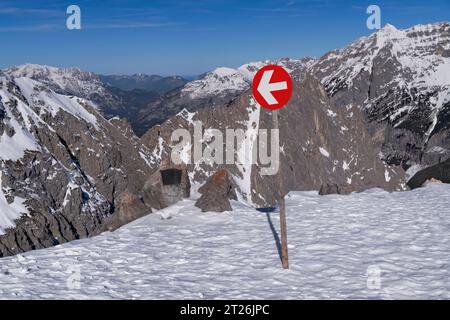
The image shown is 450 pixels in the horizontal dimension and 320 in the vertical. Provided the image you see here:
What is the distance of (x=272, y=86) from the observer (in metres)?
12.9

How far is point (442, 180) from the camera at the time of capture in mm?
32562

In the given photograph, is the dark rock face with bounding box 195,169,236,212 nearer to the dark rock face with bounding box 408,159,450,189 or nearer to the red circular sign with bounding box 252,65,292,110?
the red circular sign with bounding box 252,65,292,110

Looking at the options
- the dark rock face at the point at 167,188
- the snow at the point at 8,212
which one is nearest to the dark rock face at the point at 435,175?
the dark rock face at the point at 167,188

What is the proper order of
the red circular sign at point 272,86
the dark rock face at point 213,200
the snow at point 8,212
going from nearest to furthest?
1. the red circular sign at point 272,86
2. the dark rock face at point 213,200
3. the snow at point 8,212

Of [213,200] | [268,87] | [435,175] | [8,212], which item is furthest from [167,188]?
[8,212]

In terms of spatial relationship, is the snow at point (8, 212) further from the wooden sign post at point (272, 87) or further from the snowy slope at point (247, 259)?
the wooden sign post at point (272, 87)

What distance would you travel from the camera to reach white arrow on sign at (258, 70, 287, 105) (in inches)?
505

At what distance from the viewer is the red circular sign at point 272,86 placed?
12.8m

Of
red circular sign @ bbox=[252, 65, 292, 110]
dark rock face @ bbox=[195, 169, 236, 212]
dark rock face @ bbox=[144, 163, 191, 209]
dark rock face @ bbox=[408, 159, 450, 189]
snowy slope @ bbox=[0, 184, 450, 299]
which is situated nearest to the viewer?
snowy slope @ bbox=[0, 184, 450, 299]

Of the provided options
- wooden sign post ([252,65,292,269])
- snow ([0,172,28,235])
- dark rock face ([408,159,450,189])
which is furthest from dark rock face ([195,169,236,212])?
snow ([0,172,28,235])

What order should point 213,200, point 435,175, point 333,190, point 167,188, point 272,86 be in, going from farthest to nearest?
1. point 435,175
2. point 333,190
3. point 167,188
4. point 213,200
5. point 272,86

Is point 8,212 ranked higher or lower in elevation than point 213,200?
lower

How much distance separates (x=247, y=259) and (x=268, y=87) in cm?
541

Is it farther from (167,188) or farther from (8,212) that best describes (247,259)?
(8,212)
